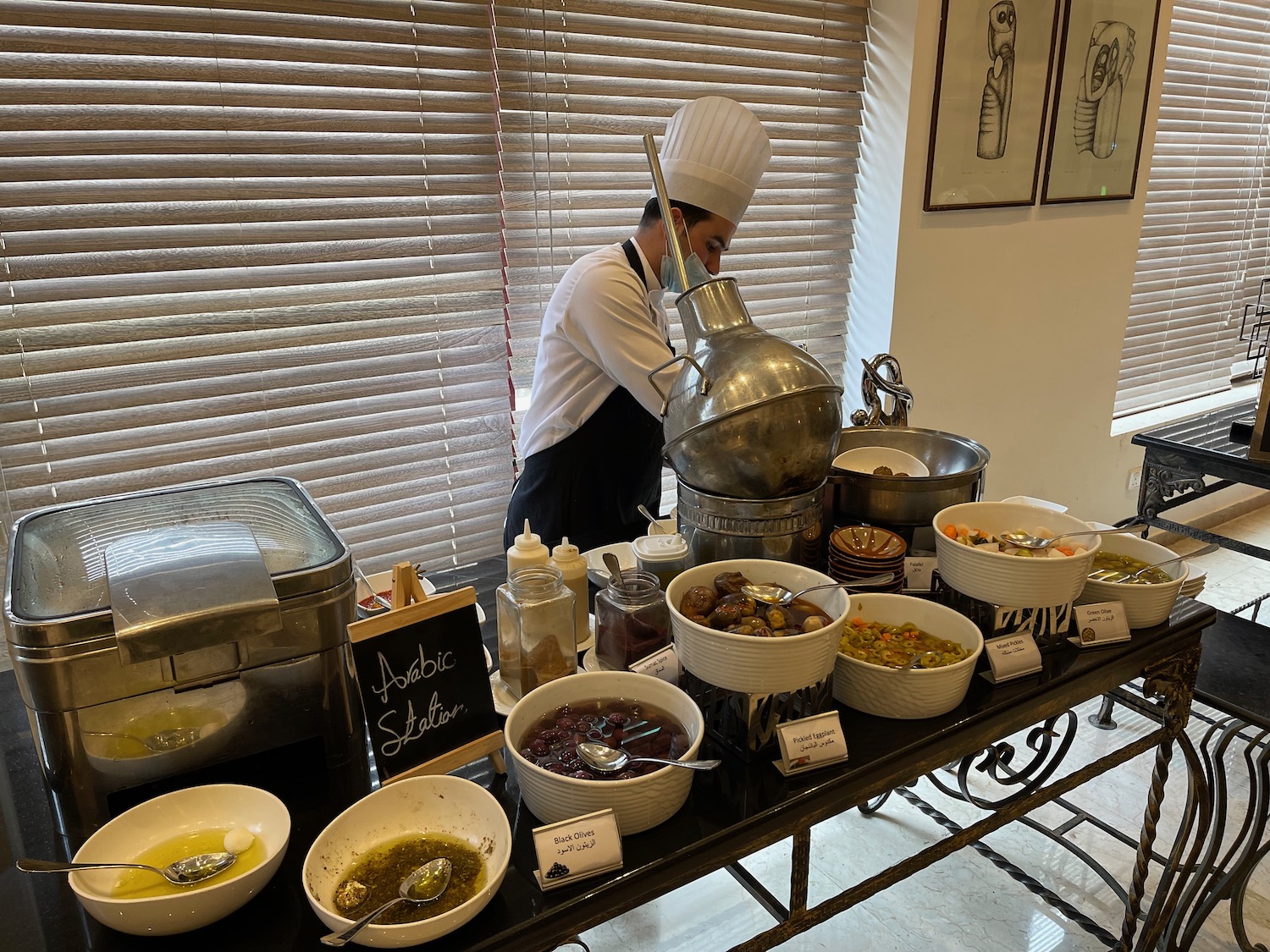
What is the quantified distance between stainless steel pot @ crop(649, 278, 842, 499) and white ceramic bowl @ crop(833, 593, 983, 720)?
0.23 meters

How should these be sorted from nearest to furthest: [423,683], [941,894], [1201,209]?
[423,683]
[941,894]
[1201,209]

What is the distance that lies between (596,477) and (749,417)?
85 centimetres

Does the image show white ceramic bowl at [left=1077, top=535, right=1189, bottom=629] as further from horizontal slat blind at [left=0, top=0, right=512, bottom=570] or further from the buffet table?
horizontal slat blind at [left=0, top=0, right=512, bottom=570]

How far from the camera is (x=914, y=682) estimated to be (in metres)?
1.01

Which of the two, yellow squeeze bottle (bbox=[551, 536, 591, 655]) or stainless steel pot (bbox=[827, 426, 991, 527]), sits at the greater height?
stainless steel pot (bbox=[827, 426, 991, 527])

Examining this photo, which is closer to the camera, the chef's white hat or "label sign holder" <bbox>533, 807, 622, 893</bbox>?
"label sign holder" <bbox>533, 807, 622, 893</bbox>

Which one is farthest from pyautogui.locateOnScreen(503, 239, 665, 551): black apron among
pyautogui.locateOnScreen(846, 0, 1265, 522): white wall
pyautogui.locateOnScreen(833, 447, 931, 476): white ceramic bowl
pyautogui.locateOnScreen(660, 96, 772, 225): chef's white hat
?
pyautogui.locateOnScreen(846, 0, 1265, 522): white wall

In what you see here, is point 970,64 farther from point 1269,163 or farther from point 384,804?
point 384,804

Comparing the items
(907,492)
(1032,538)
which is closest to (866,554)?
(907,492)

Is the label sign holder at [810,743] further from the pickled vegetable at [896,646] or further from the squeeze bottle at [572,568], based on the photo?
the squeeze bottle at [572,568]

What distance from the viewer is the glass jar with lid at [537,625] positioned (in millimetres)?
1011

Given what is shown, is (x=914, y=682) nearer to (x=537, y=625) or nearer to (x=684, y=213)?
(x=537, y=625)

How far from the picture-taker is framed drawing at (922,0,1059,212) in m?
2.57

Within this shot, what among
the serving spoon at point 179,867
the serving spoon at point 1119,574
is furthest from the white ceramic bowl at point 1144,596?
the serving spoon at point 179,867
